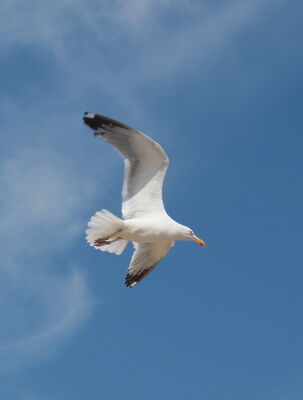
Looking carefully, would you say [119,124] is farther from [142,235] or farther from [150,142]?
Answer: [142,235]

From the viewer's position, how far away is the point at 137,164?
1716 cm

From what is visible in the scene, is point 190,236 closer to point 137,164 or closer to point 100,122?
point 137,164

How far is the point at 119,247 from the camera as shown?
17797mm

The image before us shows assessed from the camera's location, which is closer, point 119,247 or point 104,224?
point 104,224

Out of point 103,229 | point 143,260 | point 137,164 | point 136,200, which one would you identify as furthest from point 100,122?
point 143,260


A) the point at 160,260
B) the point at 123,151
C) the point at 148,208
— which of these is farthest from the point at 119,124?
the point at 160,260

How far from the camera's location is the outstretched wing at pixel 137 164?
16844mm

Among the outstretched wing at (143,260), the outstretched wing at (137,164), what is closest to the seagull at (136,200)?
the outstretched wing at (137,164)

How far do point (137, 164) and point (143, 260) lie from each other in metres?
2.06

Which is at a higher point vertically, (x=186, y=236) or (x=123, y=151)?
(x=123, y=151)

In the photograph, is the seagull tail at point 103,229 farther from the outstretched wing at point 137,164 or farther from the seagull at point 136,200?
the outstretched wing at point 137,164

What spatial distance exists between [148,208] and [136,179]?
1.93 feet

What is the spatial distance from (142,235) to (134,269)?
1561 mm

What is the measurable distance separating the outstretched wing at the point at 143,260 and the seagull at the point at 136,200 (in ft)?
0.83
